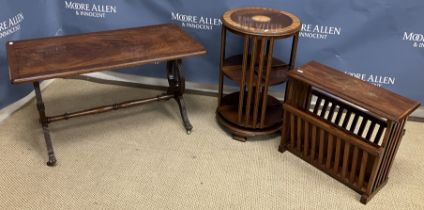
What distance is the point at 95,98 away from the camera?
8.98ft

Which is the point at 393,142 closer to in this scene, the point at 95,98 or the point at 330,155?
the point at 330,155

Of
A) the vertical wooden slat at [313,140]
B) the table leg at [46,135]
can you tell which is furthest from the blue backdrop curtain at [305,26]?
the vertical wooden slat at [313,140]

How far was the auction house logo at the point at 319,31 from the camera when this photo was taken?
251cm

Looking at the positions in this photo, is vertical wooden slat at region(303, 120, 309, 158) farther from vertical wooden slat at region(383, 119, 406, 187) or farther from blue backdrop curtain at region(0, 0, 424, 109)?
blue backdrop curtain at region(0, 0, 424, 109)

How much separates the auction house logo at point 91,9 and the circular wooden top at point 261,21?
89 centimetres

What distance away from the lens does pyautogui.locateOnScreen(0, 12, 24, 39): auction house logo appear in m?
2.34

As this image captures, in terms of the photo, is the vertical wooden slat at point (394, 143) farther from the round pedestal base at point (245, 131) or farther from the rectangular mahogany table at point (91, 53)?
the rectangular mahogany table at point (91, 53)

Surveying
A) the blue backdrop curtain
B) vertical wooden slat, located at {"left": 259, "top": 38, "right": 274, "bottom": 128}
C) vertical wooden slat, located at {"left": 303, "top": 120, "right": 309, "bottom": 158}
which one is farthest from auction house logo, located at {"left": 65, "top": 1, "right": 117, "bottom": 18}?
vertical wooden slat, located at {"left": 303, "top": 120, "right": 309, "bottom": 158}

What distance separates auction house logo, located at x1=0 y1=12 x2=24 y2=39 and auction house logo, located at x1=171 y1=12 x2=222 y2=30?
0.92 metres

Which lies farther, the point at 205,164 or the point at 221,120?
the point at 221,120

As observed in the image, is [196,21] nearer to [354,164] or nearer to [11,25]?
[11,25]

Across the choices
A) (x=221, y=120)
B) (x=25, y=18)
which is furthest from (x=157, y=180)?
(x=25, y=18)

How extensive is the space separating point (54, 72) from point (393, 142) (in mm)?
1595

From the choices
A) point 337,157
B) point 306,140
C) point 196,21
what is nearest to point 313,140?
point 306,140
